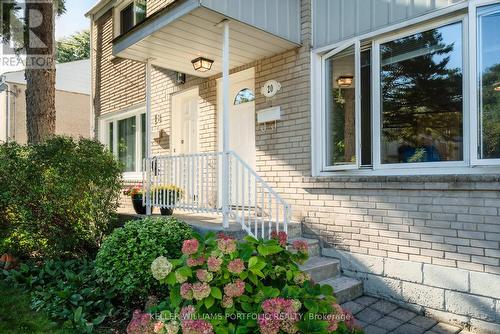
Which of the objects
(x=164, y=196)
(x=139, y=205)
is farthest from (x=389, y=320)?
(x=139, y=205)

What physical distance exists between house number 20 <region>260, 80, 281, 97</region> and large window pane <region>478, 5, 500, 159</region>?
225cm

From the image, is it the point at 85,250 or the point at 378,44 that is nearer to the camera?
the point at 378,44

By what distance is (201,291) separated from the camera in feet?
6.55

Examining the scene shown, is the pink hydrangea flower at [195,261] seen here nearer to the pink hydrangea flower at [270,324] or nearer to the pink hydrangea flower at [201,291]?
the pink hydrangea flower at [201,291]

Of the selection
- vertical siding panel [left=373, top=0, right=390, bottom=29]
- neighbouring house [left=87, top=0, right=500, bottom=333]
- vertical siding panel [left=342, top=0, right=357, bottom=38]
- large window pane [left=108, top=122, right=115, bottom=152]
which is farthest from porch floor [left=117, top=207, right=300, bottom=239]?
large window pane [left=108, top=122, right=115, bottom=152]

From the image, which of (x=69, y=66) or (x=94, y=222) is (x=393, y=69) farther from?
(x=69, y=66)

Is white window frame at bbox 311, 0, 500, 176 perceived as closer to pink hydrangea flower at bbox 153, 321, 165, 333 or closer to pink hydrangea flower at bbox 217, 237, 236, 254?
pink hydrangea flower at bbox 217, 237, 236, 254

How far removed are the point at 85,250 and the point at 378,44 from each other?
13.7ft

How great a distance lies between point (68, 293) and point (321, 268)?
239 centimetres

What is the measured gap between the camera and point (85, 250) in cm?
455

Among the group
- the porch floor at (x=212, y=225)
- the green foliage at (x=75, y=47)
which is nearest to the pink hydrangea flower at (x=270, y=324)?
the porch floor at (x=212, y=225)

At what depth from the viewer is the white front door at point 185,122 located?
6203mm

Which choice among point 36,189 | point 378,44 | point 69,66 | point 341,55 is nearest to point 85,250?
point 36,189

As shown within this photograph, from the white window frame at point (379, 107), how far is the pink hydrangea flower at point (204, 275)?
2365 millimetres
